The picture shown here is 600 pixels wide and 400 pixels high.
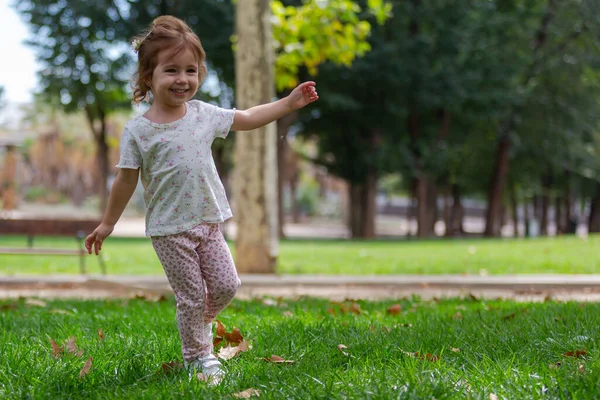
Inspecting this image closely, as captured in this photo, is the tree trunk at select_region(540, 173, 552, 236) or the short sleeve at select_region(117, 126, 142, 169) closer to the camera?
the short sleeve at select_region(117, 126, 142, 169)

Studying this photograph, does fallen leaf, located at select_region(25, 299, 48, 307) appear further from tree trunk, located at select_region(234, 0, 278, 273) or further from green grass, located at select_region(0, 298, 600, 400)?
tree trunk, located at select_region(234, 0, 278, 273)

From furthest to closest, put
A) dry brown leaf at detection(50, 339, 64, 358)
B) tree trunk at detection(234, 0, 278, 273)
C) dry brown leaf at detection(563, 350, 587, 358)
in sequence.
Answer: tree trunk at detection(234, 0, 278, 273), dry brown leaf at detection(50, 339, 64, 358), dry brown leaf at detection(563, 350, 587, 358)

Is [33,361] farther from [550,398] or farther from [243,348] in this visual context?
[550,398]

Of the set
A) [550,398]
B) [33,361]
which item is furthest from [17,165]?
[550,398]

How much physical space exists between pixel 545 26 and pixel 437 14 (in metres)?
5.34

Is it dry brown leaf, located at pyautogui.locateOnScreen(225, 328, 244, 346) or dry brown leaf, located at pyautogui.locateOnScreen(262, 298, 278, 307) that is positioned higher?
dry brown leaf, located at pyautogui.locateOnScreen(225, 328, 244, 346)

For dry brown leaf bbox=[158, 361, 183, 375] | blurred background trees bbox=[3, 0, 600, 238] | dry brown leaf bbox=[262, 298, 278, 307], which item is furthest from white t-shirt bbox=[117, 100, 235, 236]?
blurred background trees bbox=[3, 0, 600, 238]

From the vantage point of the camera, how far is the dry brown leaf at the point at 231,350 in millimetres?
3807

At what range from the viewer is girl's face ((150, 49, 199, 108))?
351 cm

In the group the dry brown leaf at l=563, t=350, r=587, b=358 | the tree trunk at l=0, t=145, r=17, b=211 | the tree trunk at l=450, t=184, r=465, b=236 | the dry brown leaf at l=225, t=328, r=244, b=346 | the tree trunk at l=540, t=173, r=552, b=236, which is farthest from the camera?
the tree trunk at l=450, t=184, r=465, b=236

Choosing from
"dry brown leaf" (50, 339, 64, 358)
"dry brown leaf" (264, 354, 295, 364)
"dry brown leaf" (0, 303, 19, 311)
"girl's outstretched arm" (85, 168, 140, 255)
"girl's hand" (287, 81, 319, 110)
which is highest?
"girl's hand" (287, 81, 319, 110)

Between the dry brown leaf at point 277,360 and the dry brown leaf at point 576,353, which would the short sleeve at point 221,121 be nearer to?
the dry brown leaf at point 277,360

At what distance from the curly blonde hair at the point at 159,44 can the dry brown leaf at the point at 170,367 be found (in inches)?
55.1

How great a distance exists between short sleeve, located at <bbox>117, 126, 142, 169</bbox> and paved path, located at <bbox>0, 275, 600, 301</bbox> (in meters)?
4.96
